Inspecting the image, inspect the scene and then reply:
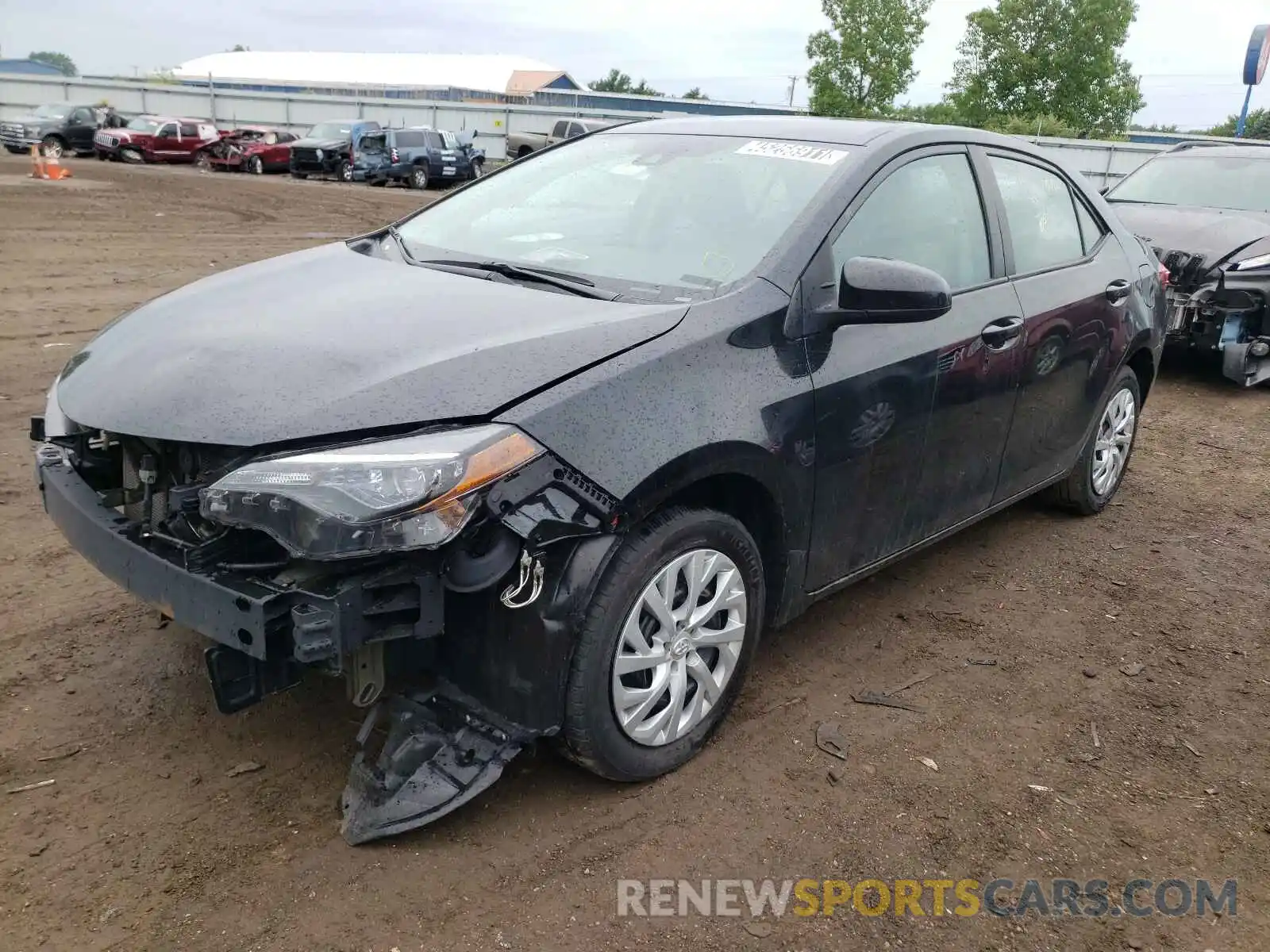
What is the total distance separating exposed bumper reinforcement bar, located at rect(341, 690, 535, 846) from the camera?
8.21 ft

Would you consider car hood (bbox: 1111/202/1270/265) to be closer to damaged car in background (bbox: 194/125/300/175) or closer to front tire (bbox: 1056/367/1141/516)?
front tire (bbox: 1056/367/1141/516)

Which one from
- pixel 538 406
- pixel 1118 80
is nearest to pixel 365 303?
pixel 538 406

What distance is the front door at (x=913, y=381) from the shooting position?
10.2 feet

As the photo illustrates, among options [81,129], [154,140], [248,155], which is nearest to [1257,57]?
[248,155]

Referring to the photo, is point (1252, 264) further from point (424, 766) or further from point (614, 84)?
point (614, 84)

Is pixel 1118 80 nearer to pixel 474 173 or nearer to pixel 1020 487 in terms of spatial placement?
pixel 474 173

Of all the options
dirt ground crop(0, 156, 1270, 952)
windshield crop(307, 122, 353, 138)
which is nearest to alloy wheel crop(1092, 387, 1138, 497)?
dirt ground crop(0, 156, 1270, 952)

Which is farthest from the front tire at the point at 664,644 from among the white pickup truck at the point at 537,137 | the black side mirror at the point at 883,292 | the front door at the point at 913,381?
the white pickup truck at the point at 537,137

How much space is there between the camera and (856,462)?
3207 millimetres

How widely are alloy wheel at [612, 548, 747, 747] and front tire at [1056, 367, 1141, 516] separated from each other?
8.67 ft

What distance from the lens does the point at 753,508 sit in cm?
300

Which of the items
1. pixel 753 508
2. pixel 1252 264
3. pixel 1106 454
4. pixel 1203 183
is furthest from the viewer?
pixel 1203 183

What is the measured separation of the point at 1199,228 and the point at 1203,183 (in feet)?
4.01

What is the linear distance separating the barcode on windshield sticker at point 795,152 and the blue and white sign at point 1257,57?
946 inches
